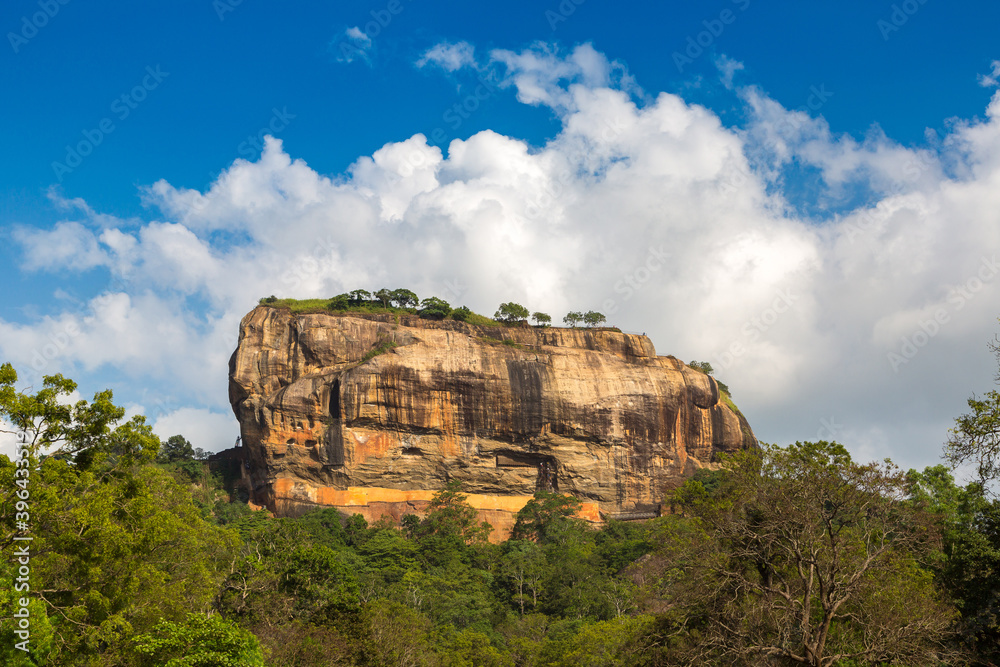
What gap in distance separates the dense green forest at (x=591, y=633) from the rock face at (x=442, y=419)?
1152 inches

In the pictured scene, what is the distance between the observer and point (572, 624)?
124 ft

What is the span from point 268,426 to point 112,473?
43.5m

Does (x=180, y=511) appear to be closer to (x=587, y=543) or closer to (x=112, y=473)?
(x=112, y=473)

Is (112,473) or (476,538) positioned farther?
(476,538)

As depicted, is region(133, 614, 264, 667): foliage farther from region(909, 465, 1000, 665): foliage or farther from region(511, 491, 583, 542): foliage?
region(511, 491, 583, 542): foliage

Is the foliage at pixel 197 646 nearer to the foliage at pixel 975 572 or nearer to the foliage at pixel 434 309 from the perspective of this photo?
the foliage at pixel 975 572

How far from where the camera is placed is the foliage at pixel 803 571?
→ 15402mm

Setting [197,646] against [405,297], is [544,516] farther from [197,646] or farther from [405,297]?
[197,646]

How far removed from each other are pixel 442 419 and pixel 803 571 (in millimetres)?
46531

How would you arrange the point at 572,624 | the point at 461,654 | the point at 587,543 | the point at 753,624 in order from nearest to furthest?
the point at 753,624 → the point at 461,654 → the point at 572,624 → the point at 587,543

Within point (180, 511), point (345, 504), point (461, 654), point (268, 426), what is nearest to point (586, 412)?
point (345, 504)

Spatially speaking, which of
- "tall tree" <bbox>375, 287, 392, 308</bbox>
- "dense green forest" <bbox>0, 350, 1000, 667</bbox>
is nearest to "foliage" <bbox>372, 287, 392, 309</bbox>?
"tall tree" <bbox>375, 287, 392, 308</bbox>

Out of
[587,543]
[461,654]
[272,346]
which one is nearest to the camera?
[461,654]

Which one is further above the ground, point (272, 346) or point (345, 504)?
point (272, 346)
